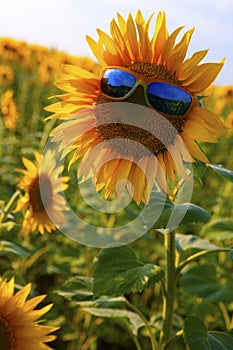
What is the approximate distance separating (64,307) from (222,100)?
3.98m

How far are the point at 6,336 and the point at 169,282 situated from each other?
1.27 feet

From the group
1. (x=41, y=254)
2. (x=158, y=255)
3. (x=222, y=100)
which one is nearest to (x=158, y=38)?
(x=41, y=254)

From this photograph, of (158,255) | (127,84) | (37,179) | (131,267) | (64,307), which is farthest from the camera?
(158,255)

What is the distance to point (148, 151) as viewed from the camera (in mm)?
1194

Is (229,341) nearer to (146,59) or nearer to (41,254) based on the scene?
(146,59)

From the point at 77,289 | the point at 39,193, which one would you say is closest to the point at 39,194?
the point at 39,193

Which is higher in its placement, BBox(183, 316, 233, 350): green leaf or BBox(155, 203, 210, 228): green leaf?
BBox(155, 203, 210, 228): green leaf

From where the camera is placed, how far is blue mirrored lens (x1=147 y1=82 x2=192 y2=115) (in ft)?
3.54

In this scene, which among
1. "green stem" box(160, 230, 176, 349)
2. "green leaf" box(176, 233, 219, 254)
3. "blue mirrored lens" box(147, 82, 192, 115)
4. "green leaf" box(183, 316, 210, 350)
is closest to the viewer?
"blue mirrored lens" box(147, 82, 192, 115)

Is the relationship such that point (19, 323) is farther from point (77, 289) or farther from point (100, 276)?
point (77, 289)

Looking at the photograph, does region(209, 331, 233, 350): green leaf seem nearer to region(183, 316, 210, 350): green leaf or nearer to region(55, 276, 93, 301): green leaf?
region(183, 316, 210, 350): green leaf

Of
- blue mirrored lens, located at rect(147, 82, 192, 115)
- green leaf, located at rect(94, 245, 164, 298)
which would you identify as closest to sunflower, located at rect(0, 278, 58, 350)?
green leaf, located at rect(94, 245, 164, 298)

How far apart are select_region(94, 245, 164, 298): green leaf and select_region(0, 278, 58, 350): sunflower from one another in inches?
5.6

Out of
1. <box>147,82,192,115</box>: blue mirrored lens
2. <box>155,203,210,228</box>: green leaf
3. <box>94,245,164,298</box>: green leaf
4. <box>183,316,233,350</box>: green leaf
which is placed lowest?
<box>183,316,233,350</box>: green leaf
